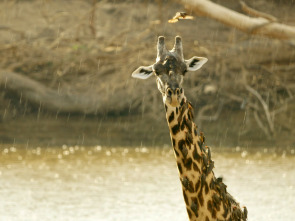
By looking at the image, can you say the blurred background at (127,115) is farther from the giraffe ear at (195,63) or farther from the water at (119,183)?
the giraffe ear at (195,63)

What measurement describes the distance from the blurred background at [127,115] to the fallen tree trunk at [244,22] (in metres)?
0.58

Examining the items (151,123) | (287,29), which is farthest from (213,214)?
(151,123)

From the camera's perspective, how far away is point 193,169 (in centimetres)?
324

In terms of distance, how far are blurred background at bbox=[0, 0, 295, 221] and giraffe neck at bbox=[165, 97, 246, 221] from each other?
8.28 feet

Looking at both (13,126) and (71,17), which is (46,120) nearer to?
(13,126)

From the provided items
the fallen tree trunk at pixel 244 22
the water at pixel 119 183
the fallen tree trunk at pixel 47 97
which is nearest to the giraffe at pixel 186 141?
the water at pixel 119 183

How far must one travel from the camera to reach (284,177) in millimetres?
6930

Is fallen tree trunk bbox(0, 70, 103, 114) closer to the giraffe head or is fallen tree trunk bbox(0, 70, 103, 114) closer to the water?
the water

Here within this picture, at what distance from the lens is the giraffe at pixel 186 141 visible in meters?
3.09

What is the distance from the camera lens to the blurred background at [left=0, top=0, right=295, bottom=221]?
6.55 m

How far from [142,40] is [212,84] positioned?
1.99 m

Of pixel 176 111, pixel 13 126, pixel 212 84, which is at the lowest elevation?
pixel 13 126

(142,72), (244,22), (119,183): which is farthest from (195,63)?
(244,22)

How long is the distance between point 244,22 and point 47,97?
126 inches
